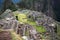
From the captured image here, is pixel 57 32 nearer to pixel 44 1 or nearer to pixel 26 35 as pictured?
pixel 26 35

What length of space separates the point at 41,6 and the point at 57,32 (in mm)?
3188

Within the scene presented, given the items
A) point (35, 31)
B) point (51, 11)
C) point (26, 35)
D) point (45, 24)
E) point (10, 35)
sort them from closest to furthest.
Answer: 1. point (10, 35)
2. point (26, 35)
3. point (35, 31)
4. point (45, 24)
5. point (51, 11)

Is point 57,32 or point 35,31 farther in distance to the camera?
point 57,32

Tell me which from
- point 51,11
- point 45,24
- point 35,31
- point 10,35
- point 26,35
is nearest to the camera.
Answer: point 10,35

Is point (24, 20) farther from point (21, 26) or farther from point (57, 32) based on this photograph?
point (57, 32)

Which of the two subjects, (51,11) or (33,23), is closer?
(33,23)

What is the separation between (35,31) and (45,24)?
31.6 inches

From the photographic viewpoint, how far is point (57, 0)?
9016mm

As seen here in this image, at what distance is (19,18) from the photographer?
6531mm

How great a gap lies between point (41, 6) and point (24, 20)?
122 inches

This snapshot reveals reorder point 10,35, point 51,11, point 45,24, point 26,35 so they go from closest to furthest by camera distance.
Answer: point 10,35 → point 26,35 → point 45,24 → point 51,11

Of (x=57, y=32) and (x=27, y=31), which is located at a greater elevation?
(x=27, y=31)

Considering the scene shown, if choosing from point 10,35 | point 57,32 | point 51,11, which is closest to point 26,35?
point 10,35

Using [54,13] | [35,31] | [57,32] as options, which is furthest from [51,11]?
[35,31]
